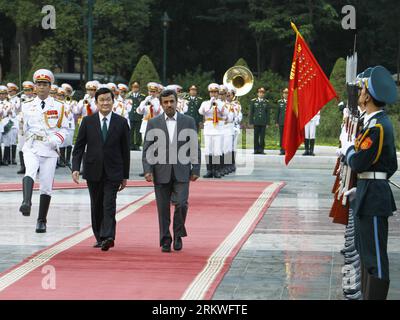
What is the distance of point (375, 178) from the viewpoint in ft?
28.0

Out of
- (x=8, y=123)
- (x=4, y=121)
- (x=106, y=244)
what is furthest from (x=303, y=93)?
(x=8, y=123)

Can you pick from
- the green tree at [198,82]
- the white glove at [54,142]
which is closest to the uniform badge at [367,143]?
the white glove at [54,142]

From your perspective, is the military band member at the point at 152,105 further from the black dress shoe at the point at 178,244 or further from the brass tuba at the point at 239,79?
the black dress shoe at the point at 178,244

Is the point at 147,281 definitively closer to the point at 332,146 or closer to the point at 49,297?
the point at 49,297

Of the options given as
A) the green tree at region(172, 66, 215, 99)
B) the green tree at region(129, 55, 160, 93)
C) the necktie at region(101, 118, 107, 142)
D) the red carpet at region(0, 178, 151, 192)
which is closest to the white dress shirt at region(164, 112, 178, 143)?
the necktie at region(101, 118, 107, 142)

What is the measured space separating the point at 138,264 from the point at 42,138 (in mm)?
3173

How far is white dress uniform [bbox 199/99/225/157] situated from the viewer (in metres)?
24.0

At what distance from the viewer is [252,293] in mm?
9695

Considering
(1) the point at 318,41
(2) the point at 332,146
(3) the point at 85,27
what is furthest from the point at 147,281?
(1) the point at 318,41

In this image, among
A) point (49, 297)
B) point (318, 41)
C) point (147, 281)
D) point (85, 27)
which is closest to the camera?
point (49, 297)

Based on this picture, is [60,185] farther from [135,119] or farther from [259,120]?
[135,119]

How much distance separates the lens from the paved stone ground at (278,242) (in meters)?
10.1

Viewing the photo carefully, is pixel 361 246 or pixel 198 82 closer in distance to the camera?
pixel 361 246
